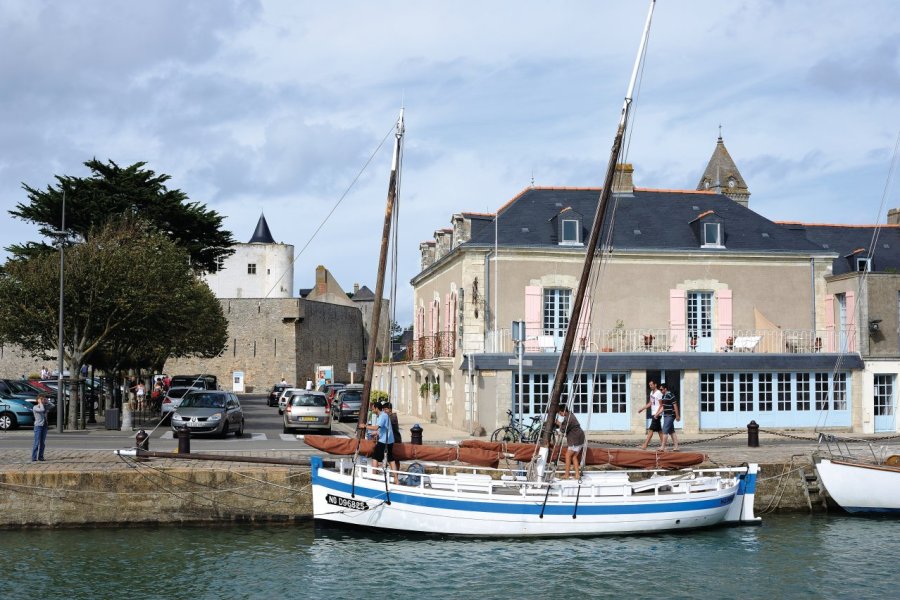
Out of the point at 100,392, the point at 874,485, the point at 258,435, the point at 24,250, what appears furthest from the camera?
the point at 24,250

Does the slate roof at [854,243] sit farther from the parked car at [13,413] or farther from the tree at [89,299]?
the parked car at [13,413]

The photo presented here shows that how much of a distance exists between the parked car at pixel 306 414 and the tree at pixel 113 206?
13420 millimetres

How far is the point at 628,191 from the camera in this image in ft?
109

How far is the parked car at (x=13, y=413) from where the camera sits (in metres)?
29.5

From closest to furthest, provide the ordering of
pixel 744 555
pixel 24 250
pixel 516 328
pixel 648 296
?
pixel 744 555 < pixel 516 328 < pixel 648 296 < pixel 24 250

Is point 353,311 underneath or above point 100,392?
above

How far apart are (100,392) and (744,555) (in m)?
27.7

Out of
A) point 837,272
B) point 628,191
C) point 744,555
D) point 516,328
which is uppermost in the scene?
point 628,191

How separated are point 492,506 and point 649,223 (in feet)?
55.8

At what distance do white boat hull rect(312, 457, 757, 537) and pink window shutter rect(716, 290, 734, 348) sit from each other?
1367 cm

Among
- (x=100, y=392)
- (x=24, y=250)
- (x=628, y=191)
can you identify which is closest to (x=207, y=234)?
(x=24, y=250)

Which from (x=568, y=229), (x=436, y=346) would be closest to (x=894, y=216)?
(x=568, y=229)

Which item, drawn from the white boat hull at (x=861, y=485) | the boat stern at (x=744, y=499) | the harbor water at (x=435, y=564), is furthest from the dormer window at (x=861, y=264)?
the boat stern at (x=744, y=499)

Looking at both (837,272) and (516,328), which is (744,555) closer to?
(516,328)
